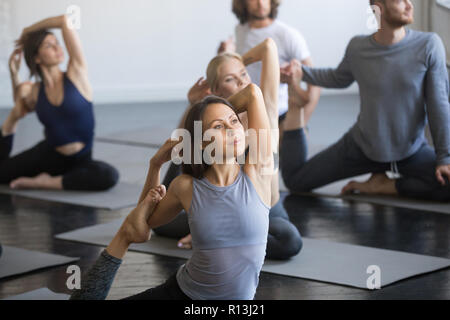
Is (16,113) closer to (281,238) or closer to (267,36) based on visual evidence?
(267,36)

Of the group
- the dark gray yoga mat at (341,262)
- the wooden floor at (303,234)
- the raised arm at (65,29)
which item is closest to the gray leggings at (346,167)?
the wooden floor at (303,234)

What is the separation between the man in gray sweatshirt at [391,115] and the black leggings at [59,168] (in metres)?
1.06

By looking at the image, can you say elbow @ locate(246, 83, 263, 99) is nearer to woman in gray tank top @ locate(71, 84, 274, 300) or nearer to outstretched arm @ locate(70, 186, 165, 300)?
woman in gray tank top @ locate(71, 84, 274, 300)

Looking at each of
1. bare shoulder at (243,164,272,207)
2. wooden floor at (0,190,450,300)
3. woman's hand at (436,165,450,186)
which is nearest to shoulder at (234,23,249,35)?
wooden floor at (0,190,450,300)

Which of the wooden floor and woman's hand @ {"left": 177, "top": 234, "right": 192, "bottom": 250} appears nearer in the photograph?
the wooden floor

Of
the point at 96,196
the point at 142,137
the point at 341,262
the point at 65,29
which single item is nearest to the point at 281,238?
the point at 341,262

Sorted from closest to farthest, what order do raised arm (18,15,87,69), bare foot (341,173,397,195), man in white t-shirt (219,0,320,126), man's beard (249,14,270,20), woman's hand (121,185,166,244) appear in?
1. woman's hand (121,185,166,244)
2. bare foot (341,173,397,195)
3. raised arm (18,15,87,69)
4. man in white t-shirt (219,0,320,126)
5. man's beard (249,14,270,20)

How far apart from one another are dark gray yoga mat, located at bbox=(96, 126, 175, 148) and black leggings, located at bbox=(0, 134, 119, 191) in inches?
49.8

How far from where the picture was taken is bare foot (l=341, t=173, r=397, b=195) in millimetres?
3914

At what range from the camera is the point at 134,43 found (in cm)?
777

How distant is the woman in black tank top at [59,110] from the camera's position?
4.13 m

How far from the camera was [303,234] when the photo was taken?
131 inches

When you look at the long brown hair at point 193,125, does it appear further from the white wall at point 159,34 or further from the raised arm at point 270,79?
the white wall at point 159,34

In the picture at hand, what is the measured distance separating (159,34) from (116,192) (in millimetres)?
3843
